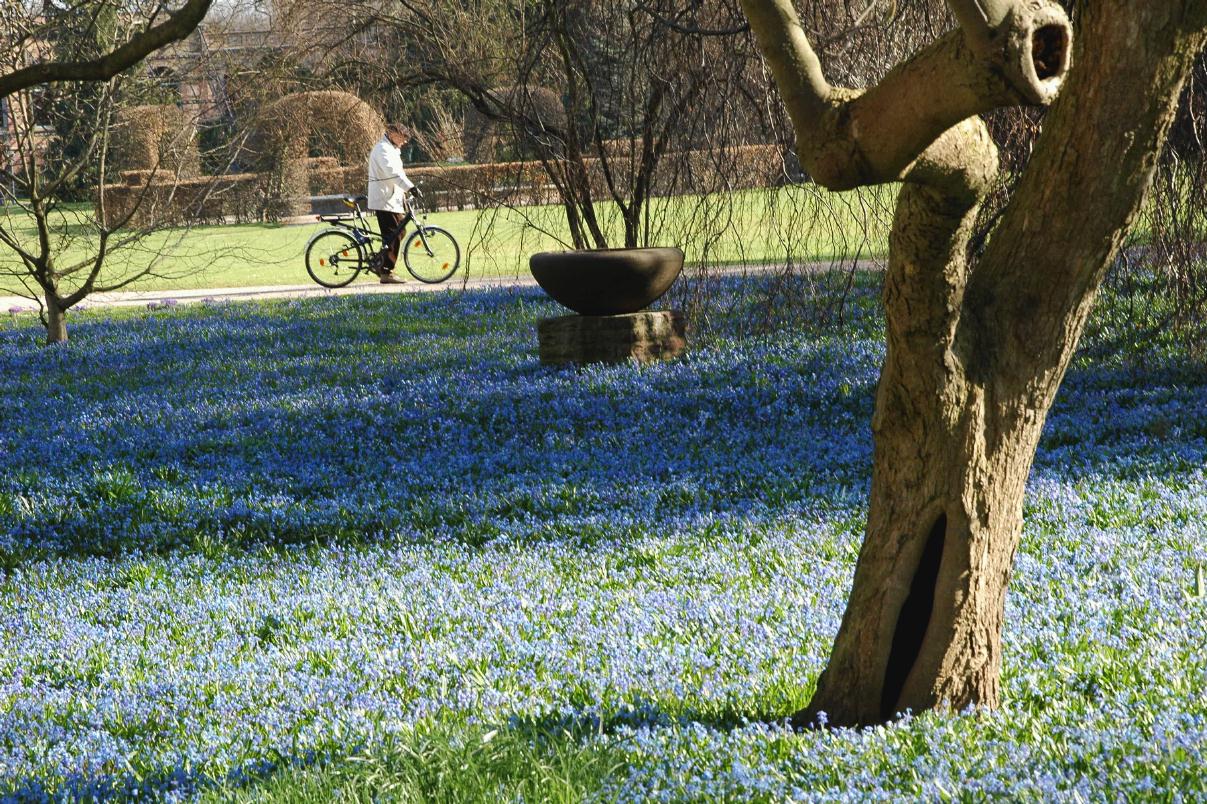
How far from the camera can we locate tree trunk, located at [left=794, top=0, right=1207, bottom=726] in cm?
254

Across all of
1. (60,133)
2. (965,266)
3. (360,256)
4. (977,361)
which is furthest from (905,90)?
(360,256)

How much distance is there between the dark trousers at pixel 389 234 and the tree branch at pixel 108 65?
1141 centimetres

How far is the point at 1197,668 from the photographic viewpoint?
3357 millimetres

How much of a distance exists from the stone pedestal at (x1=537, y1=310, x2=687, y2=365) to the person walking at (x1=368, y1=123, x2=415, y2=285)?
7.77 meters

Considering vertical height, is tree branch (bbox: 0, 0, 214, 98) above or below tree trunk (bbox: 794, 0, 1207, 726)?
above

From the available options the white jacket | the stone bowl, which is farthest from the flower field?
the white jacket

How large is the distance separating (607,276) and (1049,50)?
23.9ft

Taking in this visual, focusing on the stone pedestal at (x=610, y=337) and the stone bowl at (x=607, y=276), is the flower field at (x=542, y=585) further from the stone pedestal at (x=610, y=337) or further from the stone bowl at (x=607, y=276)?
the stone bowl at (x=607, y=276)

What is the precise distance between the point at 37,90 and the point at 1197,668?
42.1 feet

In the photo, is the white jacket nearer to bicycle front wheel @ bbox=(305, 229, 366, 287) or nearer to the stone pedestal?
bicycle front wheel @ bbox=(305, 229, 366, 287)

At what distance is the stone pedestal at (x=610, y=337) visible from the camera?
989 cm

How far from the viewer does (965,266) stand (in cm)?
280

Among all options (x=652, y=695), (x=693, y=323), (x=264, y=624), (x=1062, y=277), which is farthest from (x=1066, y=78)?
(x=693, y=323)

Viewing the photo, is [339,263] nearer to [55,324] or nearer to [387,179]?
[387,179]
